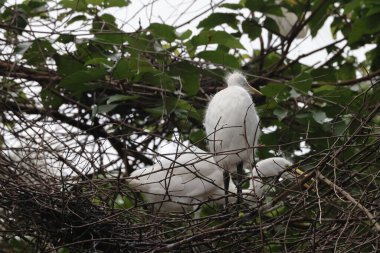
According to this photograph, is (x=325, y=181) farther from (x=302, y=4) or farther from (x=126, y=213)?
(x=302, y=4)

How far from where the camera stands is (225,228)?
2594mm

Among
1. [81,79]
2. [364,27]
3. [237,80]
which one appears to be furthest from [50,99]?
[364,27]

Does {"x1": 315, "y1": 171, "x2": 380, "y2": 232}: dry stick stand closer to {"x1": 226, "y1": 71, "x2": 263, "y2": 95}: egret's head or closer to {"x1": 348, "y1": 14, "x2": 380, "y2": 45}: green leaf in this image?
{"x1": 226, "y1": 71, "x2": 263, "y2": 95}: egret's head

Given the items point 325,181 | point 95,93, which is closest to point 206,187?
point 95,93

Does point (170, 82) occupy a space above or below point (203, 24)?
below

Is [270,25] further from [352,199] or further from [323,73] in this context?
[352,199]

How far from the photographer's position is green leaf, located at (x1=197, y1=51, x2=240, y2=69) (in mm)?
3393

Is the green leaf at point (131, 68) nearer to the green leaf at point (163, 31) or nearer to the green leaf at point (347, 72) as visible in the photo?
the green leaf at point (163, 31)

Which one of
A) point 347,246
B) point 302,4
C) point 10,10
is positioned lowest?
point 347,246

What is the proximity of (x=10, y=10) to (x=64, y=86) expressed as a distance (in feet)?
1.31

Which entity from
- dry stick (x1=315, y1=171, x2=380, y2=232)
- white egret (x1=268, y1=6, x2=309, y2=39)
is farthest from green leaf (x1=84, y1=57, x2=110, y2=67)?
dry stick (x1=315, y1=171, x2=380, y2=232)

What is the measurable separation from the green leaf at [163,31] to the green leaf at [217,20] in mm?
355

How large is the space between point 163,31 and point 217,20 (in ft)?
1.47

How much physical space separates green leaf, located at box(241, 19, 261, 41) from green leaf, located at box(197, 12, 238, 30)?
0.22ft
